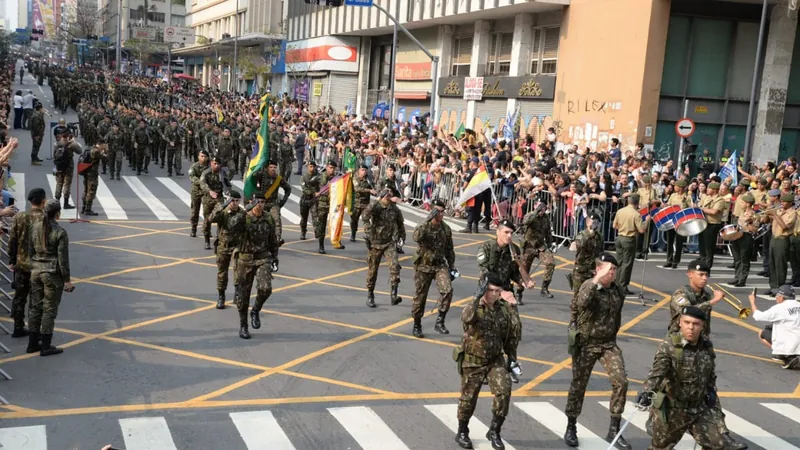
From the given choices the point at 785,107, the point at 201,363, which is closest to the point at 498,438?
the point at 201,363

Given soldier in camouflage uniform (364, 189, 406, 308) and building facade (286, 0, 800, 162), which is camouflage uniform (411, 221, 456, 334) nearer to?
soldier in camouflage uniform (364, 189, 406, 308)

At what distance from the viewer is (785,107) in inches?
1099

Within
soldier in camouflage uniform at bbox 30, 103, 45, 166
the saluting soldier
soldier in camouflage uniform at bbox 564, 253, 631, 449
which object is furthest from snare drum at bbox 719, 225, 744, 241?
soldier in camouflage uniform at bbox 30, 103, 45, 166

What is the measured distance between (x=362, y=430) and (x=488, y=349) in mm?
1588

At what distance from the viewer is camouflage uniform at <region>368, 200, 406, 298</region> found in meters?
12.8

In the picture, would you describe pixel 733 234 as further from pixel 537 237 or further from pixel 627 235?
pixel 537 237

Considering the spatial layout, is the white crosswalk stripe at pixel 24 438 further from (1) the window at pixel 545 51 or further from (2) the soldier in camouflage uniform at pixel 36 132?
(1) the window at pixel 545 51

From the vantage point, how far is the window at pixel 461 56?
38.7 meters

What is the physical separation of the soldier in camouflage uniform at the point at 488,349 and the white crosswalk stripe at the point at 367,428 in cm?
74

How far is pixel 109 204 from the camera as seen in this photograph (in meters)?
21.7

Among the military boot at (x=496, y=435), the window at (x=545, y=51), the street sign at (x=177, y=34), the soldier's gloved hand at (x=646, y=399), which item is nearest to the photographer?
the soldier's gloved hand at (x=646, y=399)

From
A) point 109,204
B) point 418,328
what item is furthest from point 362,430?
point 109,204

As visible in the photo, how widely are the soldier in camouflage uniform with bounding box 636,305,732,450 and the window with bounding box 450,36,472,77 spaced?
33123mm

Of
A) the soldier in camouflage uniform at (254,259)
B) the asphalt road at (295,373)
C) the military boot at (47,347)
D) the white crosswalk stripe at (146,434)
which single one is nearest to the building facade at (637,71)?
the asphalt road at (295,373)
